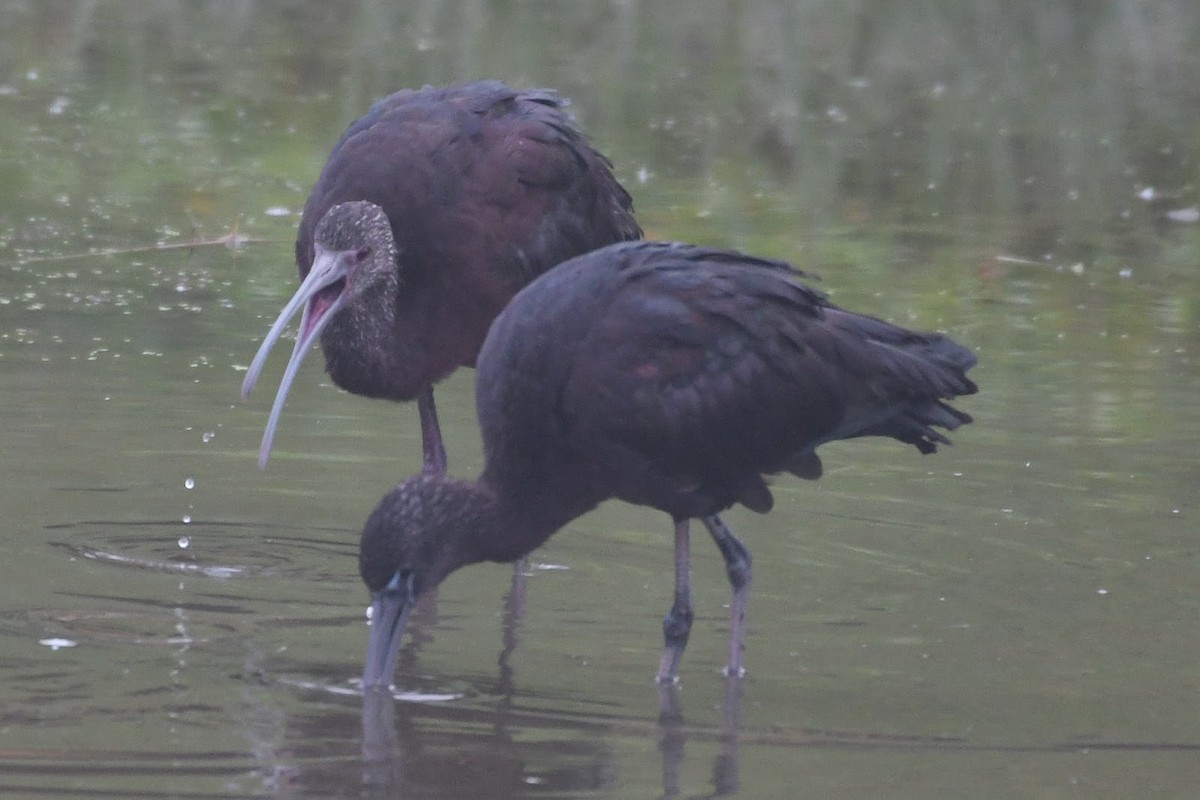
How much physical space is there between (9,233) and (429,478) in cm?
521

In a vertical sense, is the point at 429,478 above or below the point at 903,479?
above

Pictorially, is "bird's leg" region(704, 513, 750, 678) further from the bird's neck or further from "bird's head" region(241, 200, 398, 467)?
"bird's head" region(241, 200, 398, 467)

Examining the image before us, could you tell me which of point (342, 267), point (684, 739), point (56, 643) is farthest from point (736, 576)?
point (56, 643)

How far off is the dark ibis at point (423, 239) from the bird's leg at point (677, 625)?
113 cm

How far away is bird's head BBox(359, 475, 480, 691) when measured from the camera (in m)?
4.97

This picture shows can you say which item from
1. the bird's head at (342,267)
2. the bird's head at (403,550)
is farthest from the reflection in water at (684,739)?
the bird's head at (342,267)

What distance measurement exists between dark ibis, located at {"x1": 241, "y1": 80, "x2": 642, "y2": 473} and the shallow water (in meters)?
0.49

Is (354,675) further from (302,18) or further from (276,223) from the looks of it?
(302,18)

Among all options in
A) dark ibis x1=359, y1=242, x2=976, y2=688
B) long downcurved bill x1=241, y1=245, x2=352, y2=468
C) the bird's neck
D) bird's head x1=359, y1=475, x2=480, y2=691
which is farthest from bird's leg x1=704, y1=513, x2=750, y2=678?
long downcurved bill x1=241, y1=245, x2=352, y2=468

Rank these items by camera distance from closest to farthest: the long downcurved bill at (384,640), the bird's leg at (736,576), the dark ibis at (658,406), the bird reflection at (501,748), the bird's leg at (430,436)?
the bird reflection at (501,748) → the long downcurved bill at (384,640) → the dark ibis at (658,406) → the bird's leg at (736,576) → the bird's leg at (430,436)

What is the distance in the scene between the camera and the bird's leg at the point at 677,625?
17.0 feet

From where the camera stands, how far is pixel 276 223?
33.7ft

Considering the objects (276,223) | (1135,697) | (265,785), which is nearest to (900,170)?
(276,223)

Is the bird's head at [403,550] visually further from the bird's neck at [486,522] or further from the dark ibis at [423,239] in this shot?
the dark ibis at [423,239]
